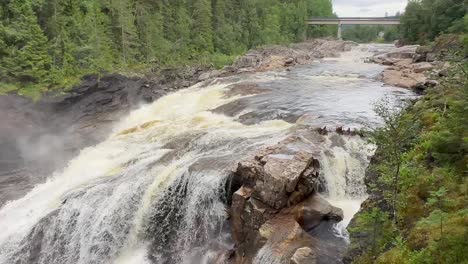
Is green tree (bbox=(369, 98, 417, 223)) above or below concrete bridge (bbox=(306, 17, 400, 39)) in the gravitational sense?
below

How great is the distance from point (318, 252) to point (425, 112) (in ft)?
25.3

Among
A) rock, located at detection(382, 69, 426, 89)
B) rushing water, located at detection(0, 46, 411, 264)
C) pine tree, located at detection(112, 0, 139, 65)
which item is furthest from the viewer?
pine tree, located at detection(112, 0, 139, 65)

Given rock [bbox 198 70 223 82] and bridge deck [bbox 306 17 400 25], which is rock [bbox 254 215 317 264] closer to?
rock [bbox 198 70 223 82]

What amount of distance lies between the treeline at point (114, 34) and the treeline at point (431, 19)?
26.8 metres

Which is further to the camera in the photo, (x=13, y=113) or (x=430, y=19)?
(x=430, y=19)

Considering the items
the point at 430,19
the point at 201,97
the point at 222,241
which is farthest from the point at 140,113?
the point at 430,19

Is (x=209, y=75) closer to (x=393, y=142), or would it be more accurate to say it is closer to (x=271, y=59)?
(x=271, y=59)

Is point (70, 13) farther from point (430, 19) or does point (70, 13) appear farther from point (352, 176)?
point (430, 19)

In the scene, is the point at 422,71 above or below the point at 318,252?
above

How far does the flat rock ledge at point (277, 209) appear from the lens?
12773mm

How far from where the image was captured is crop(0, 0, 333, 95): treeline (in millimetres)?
35594

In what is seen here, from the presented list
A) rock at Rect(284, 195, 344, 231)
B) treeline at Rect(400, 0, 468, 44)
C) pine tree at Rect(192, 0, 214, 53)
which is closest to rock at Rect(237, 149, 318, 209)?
rock at Rect(284, 195, 344, 231)

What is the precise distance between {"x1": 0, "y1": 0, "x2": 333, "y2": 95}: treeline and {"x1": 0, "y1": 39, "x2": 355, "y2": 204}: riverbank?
3.22 metres

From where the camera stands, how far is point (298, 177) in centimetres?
1369
